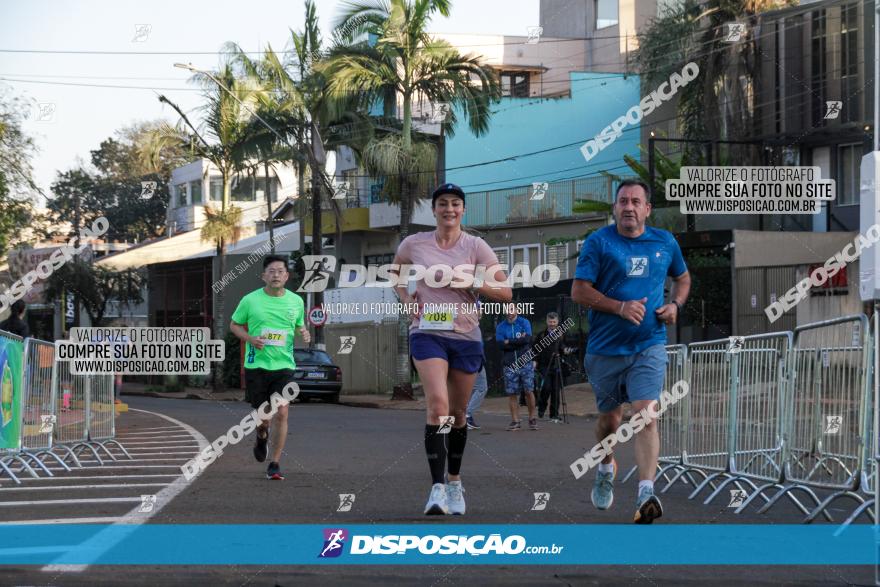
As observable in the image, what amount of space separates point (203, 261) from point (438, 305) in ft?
152

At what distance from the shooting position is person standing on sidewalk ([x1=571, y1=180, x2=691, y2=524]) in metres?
7.64

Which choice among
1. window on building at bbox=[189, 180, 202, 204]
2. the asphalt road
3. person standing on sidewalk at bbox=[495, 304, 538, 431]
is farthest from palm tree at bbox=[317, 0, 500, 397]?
window on building at bbox=[189, 180, 202, 204]

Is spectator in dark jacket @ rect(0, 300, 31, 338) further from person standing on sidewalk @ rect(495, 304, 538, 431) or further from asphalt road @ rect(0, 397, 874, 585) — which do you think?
person standing on sidewalk @ rect(495, 304, 538, 431)

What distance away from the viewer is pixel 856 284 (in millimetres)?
26422

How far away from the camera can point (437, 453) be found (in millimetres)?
7832

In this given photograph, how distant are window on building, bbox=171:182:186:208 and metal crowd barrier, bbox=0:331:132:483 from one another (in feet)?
171

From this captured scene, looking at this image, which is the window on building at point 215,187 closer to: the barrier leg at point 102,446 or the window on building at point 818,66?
the window on building at point 818,66

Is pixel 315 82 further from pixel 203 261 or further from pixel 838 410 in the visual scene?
pixel 838 410

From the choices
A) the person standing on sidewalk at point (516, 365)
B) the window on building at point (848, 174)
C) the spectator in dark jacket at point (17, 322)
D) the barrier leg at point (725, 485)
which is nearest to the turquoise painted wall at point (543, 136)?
the window on building at point (848, 174)

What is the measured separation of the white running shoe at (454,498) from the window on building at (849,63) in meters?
25.5

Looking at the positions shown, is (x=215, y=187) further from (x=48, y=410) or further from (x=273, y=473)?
(x=273, y=473)


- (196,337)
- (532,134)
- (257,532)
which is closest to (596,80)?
(532,134)

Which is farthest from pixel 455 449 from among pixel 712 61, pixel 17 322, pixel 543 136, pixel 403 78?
pixel 543 136

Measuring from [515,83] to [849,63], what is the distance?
62.1 ft
